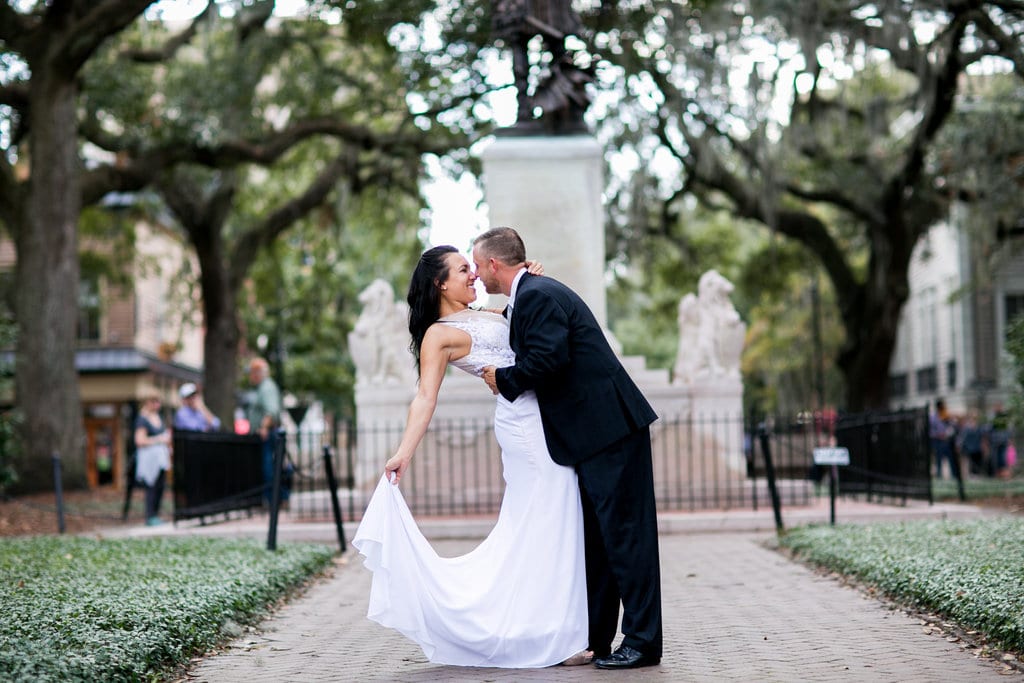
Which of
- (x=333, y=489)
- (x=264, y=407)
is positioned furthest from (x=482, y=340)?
(x=264, y=407)

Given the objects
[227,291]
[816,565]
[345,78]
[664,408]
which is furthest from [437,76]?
[816,565]

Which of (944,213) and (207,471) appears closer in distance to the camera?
(207,471)

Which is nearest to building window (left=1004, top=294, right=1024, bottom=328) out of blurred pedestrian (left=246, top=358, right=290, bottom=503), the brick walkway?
blurred pedestrian (left=246, top=358, right=290, bottom=503)

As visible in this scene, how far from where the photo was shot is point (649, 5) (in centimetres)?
2572

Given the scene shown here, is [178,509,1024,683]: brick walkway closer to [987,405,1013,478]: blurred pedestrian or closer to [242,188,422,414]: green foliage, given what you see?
[242,188,422,414]: green foliage

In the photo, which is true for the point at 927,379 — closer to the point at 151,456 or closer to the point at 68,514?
the point at 68,514

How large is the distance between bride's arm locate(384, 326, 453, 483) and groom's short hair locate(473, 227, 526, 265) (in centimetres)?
45

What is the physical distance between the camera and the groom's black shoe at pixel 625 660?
6.77m

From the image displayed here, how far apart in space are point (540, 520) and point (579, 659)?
0.69 metres

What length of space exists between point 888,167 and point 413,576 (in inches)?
967

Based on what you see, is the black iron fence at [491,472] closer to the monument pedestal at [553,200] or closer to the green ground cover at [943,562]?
the monument pedestal at [553,200]

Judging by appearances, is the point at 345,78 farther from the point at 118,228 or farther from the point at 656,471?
the point at 656,471

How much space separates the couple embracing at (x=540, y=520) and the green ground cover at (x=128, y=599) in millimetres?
1286

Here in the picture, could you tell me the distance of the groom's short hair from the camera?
7121mm
